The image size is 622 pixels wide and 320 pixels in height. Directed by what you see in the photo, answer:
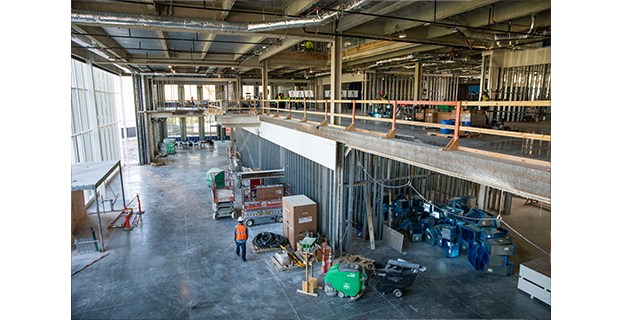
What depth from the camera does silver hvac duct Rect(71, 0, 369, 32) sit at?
9.11 m

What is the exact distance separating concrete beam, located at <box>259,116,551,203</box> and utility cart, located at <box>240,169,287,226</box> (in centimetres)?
724

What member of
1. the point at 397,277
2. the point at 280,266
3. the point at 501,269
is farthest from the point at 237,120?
the point at 501,269

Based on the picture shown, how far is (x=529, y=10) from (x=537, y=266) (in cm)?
777

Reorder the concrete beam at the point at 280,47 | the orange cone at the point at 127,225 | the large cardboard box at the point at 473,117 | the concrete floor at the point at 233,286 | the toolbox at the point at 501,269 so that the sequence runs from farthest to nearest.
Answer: the orange cone at the point at 127,225 → the concrete beam at the point at 280,47 → the toolbox at the point at 501,269 → the concrete floor at the point at 233,286 → the large cardboard box at the point at 473,117

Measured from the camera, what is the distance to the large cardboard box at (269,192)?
16.5m

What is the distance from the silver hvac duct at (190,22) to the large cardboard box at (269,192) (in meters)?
7.97

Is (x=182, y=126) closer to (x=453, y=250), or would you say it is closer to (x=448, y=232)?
(x=448, y=232)

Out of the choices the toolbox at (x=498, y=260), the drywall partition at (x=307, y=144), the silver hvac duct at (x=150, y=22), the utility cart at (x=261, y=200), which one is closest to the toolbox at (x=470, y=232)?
the toolbox at (x=498, y=260)

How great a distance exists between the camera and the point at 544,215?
659 inches

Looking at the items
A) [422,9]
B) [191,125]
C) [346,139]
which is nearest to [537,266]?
[346,139]

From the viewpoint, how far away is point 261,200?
1662 centimetres

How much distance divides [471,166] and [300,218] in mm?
7910

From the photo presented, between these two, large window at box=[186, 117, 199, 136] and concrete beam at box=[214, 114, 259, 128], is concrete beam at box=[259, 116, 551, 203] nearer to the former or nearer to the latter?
concrete beam at box=[214, 114, 259, 128]

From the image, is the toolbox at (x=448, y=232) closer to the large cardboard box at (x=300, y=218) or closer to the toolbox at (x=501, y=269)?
the toolbox at (x=501, y=269)
